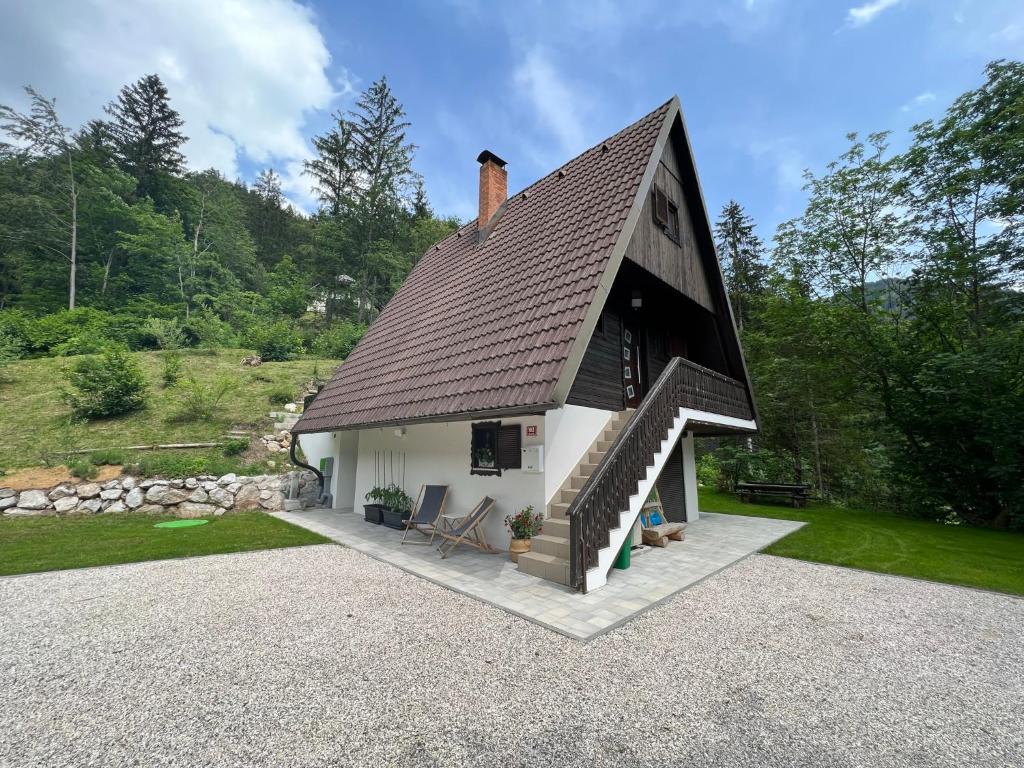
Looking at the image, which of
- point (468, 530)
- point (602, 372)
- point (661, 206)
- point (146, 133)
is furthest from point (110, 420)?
point (146, 133)

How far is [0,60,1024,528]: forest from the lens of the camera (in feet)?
36.2

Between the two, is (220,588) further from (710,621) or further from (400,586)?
(710,621)

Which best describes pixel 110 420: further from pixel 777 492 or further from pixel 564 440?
pixel 777 492

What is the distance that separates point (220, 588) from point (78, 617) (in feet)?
4.05

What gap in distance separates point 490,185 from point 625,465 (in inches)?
352

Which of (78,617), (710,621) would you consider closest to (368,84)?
(78,617)

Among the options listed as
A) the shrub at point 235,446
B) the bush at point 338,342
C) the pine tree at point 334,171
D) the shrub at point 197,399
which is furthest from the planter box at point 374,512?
the pine tree at point 334,171

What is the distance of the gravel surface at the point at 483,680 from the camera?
2.37m

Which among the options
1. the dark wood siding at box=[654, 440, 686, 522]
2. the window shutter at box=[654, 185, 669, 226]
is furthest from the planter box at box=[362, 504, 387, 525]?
the window shutter at box=[654, 185, 669, 226]

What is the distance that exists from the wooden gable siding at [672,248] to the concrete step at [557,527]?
4603mm

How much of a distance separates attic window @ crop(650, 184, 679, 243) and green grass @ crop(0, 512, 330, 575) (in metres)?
9.07

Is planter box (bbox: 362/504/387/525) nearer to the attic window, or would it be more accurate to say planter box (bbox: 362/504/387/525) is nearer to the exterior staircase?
the exterior staircase

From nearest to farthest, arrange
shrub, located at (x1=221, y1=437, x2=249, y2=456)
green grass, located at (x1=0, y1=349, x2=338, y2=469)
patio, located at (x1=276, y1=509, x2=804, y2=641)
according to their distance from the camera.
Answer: patio, located at (x1=276, y1=509, x2=804, y2=641) → green grass, located at (x1=0, y1=349, x2=338, y2=469) → shrub, located at (x1=221, y1=437, x2=249, y2=456)

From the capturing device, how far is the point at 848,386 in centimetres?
1362
